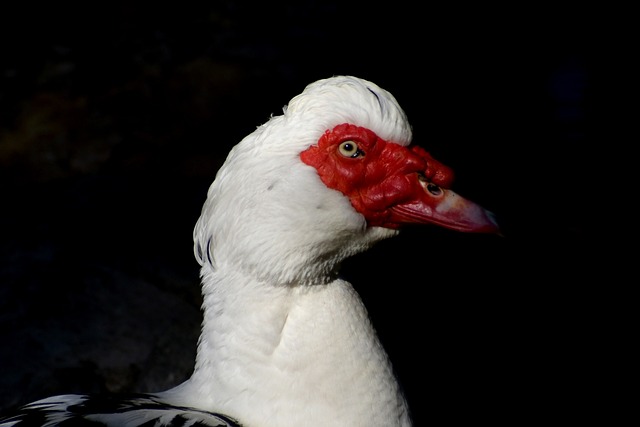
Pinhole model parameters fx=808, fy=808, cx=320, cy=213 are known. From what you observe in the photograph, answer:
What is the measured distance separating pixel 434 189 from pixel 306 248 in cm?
39

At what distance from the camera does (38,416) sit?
2283 millimetres

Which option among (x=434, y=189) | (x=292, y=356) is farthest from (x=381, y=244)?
(x=292, y=356)

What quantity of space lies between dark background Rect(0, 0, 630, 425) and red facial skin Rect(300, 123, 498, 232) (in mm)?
1565

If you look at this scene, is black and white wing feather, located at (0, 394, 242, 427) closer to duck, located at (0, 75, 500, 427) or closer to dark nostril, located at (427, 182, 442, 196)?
duck, located at (0, 75, 500, 427)

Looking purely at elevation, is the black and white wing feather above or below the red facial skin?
below

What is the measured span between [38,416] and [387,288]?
236 centimetres

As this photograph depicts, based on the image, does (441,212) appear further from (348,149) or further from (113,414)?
(113,414)

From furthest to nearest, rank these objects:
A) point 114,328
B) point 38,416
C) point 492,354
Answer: point 492,354
point 114,328
point 38,416

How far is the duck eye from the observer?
2039mm

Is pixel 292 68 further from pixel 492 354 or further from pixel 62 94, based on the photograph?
pixel 492 354

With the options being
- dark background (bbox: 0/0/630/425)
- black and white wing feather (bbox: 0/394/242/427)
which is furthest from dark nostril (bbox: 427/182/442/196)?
dark background (bbox: 0/0/630/425)

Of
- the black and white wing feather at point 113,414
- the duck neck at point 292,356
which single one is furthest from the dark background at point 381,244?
the duck neck at point 292,356

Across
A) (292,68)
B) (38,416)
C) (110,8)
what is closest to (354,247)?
(38,416)

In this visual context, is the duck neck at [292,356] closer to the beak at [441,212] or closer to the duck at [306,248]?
the duck at [306,248]
